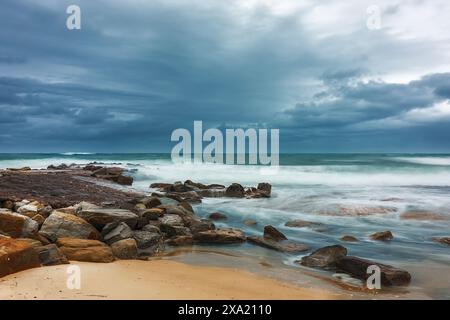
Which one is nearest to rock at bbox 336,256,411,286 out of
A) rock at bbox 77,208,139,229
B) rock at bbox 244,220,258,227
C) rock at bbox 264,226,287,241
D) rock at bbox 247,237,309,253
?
rock at bbox 247,237,309,253

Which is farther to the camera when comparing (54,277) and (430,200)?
(430,200)

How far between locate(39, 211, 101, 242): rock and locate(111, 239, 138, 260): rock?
55cm

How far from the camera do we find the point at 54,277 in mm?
5535

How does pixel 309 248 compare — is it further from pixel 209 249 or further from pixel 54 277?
pixel 54 277

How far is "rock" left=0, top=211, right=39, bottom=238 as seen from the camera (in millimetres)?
7088

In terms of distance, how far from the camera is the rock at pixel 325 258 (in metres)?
8.11

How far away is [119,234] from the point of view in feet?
28.0

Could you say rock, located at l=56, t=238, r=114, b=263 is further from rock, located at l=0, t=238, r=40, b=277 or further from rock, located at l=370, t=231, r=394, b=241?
rock, located at l=370, t=231, r=394, b=241

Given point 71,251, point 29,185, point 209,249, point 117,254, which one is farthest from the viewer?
point 29,185

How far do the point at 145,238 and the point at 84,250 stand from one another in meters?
2.17

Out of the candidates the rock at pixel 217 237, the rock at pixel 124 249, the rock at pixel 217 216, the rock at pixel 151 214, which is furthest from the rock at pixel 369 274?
the rock at pixel 217 216

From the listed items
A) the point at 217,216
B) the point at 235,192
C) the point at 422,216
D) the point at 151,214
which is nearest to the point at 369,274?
the point at 151,214

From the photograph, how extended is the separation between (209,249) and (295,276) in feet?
8.86
